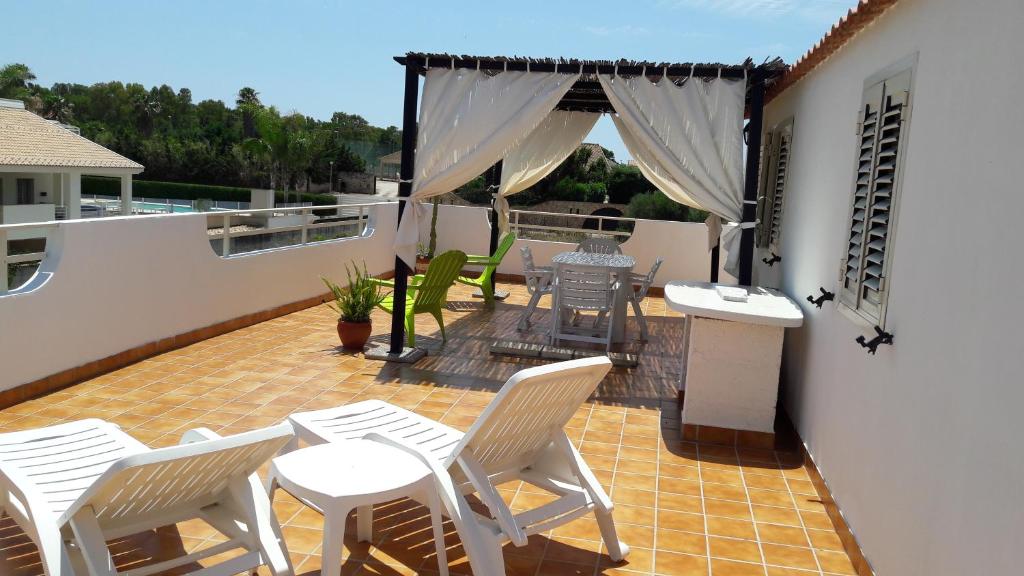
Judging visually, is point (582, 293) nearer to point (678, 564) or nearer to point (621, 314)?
point (621, 314)

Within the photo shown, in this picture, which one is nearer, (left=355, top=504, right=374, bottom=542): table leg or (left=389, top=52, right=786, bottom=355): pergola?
(left=355, top=504, right=374, bottom=542): table leg

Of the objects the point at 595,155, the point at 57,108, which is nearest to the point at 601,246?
the point at 595,155

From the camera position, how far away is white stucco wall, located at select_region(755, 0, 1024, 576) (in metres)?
2.23

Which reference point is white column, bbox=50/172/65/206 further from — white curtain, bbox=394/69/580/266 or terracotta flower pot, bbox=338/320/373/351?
white curtain, bbox=394/69/580/266

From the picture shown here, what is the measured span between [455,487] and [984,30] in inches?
94.6

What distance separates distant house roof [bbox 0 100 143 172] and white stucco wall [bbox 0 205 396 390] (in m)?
34.3

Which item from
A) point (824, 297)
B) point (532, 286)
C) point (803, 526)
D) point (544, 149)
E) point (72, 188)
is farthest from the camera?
point (72, 188)

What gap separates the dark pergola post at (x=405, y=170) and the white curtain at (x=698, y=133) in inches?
63.6

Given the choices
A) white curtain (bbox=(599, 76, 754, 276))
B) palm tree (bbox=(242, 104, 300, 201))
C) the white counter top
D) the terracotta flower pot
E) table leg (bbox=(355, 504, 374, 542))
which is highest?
palm tree (bbox=(242, 104, 300, 201))

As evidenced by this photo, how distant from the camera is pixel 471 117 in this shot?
684 cm

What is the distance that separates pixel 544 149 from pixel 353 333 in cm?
A: 423

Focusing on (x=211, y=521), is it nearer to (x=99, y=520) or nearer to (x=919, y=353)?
(x=99, y=520)

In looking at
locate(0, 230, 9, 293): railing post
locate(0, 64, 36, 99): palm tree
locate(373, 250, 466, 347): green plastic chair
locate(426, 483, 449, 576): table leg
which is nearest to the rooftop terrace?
locate(426, 483, 449, 576): table leg

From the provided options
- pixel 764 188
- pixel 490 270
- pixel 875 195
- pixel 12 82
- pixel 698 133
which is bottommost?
pixel 490 270
